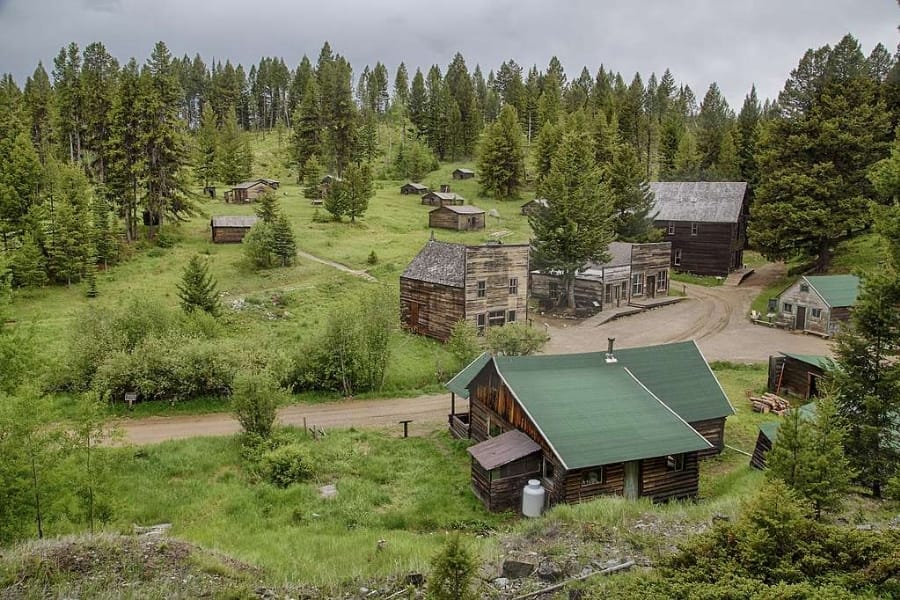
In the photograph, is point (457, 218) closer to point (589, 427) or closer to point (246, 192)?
point (246, 192)

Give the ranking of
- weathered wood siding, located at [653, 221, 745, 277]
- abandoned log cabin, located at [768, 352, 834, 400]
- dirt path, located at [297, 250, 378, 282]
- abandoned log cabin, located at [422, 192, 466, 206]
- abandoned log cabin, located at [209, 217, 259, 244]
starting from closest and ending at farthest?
abandoned log cabin, located at [768, 352, 834, 400], dirt path, located at [297, 250, 378, 282], abandoned log cabin, located at [209, 217, 259, 244], weathered wood siding, located at [653, 221, 745, 277], abandoned log cabin, located at [422, 192, 466, 206]

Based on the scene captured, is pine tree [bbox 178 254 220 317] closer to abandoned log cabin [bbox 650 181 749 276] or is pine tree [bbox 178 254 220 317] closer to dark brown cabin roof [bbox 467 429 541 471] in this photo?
dark brown cabin roof [bbox 467 429 541 471]

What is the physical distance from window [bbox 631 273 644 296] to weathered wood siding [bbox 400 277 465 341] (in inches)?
735

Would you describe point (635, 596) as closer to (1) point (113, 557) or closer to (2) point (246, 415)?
(1) point (113, 557)

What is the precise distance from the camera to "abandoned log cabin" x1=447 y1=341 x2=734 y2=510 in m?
20.2

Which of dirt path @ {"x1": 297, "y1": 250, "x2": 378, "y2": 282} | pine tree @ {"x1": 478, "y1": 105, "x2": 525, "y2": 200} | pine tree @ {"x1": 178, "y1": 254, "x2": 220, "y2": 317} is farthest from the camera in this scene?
pine tree @ {"x1": 478, "y1": 105, "x2": 525, "y2": 200}

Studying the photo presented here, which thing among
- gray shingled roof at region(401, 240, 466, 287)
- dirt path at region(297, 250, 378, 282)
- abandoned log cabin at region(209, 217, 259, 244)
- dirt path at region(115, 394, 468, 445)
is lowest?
dirt path at region(115, 394, 468, 445)

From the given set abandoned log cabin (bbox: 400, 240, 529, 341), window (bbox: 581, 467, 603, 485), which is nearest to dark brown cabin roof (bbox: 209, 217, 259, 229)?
abandoned log cabin (bbox: 400, 240, 529, 341)

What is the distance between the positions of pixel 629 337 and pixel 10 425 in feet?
113

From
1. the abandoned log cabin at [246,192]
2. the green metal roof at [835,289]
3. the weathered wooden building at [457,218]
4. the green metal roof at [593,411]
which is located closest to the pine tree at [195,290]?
the green metal roof at [593,411]

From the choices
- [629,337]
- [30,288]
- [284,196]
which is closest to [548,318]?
[629,337]

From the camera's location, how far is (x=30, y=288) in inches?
1711

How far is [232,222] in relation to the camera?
56.3 meters

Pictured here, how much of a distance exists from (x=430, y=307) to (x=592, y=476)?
2144 cm
